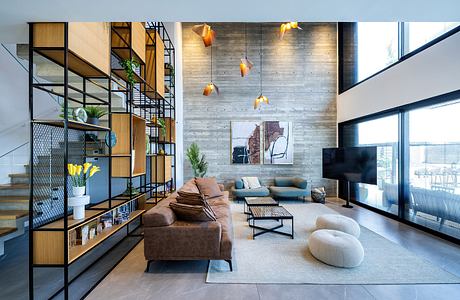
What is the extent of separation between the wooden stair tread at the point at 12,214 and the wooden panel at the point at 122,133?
1.38 meters

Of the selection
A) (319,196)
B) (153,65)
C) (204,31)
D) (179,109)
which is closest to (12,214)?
(153,65)

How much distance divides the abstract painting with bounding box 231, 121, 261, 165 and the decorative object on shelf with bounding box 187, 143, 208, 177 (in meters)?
1.01

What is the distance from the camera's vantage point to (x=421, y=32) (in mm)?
4086

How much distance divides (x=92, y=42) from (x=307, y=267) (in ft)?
11.9

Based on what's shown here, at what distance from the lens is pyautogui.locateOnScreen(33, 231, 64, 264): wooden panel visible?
1970 millimetres

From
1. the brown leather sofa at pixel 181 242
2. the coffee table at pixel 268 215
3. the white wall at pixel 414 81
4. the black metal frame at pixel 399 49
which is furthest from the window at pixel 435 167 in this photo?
the brown leather sofa at pixel 181 242

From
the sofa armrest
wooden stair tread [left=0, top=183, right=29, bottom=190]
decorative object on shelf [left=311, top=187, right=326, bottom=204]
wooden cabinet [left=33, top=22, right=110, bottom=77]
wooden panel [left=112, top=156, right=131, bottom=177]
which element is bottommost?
decorative object on shelf [left=311, top=187, right=326, bottom=204]

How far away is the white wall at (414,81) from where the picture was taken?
3428mm

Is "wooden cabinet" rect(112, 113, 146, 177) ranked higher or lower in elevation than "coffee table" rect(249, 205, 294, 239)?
higher

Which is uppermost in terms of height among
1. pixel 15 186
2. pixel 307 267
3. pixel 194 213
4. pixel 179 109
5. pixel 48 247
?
pixel 179 109

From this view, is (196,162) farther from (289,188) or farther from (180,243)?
(180,243)

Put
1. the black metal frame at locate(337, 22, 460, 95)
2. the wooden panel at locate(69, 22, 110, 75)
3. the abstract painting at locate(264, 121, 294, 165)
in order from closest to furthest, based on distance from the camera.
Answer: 1. the wooden panel at locate(69, 22, 110, 75)
2. the black metal frame at locate(337, 22, 460, 95)
3. the abstract painting at locate(264, 121, 294, 165)

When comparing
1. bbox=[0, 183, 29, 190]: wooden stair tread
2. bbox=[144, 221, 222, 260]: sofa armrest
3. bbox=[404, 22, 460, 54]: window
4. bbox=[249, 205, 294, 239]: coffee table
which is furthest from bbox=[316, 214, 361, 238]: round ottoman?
bbox=[0, 183, 29, 190]: wooden stair tread

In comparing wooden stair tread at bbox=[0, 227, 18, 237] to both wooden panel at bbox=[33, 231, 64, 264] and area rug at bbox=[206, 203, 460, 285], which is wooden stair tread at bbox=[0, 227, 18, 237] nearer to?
wooden panel at bbox=[33, 231, 64, 264]
